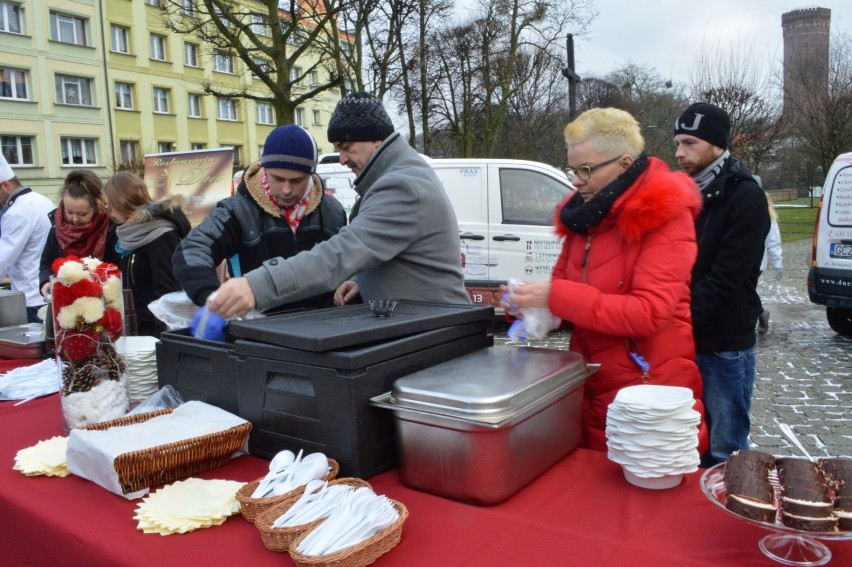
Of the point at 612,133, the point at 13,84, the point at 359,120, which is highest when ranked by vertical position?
the point at 13,84

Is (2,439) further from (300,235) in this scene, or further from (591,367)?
(591,367)

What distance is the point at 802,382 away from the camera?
18.9 feet

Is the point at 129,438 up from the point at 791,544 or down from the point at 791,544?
up

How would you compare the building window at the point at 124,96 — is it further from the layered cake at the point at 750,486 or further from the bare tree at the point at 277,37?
the layered cake at the point at 750,486

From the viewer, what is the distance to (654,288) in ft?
5.63

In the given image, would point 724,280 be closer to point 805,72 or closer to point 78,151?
point 805,72

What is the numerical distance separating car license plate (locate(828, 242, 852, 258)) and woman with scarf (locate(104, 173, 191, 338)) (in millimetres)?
6610

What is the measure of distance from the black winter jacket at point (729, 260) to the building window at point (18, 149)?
32418 millimetres

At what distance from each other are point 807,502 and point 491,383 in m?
0.63

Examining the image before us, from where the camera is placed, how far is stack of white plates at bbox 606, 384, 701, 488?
1448 mm

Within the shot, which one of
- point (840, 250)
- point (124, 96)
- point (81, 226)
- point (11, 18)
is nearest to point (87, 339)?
point (81, 226)

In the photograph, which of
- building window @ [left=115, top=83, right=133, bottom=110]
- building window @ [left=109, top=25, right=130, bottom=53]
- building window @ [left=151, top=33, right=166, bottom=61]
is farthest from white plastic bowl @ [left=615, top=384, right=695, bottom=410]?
building window @ [left=151, top=33, right=166, bottom=61]

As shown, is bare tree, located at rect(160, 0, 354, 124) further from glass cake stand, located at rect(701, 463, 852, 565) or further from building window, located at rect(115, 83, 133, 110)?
building window, located at rect(115, 83, 133, 110)

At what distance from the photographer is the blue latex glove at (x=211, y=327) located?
195 centimetres
